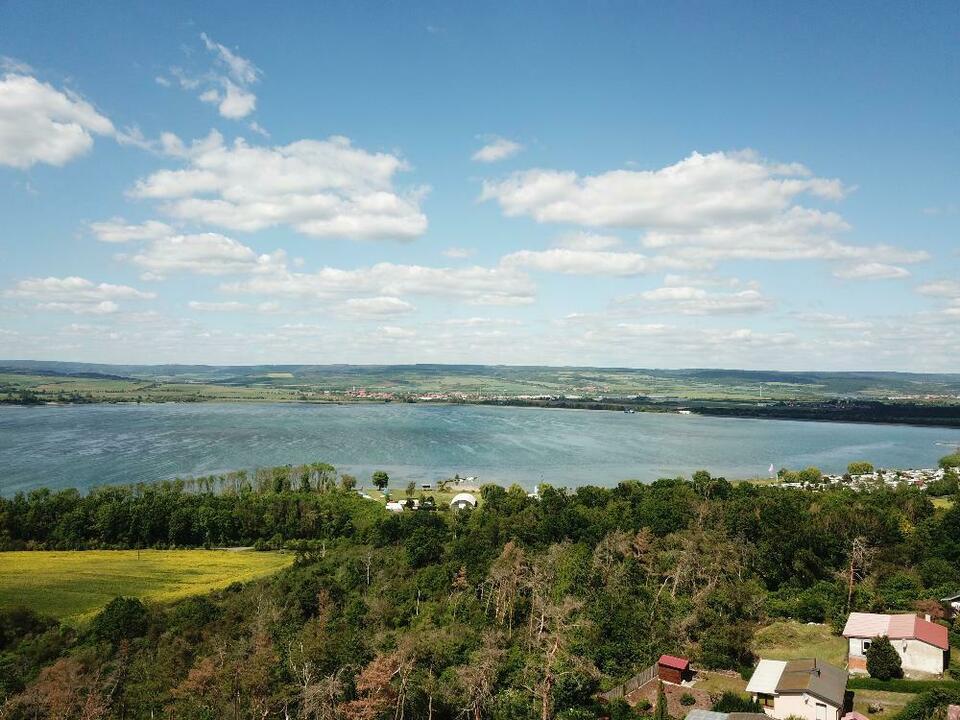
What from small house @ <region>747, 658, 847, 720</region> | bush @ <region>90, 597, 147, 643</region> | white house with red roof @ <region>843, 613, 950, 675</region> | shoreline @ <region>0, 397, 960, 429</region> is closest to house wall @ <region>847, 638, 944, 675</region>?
white house with red roof @ <region>843, 613, 950, 675</region>

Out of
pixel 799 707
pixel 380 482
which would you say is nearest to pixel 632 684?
pixel 799 707

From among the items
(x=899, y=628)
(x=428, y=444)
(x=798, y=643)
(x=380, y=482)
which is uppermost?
(x=899, y=628)

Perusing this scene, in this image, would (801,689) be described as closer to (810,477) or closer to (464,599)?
(464,599)

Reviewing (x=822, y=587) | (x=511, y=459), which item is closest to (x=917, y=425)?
(x=511, y=459)

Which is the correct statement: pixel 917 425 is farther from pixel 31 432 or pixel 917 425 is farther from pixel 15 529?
pixel 31 432

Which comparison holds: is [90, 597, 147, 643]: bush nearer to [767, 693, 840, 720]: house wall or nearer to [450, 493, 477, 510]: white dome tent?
[767, 693, 840, 720]: house wall

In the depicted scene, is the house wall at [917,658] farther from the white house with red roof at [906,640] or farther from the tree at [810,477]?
the tree at [810,477]

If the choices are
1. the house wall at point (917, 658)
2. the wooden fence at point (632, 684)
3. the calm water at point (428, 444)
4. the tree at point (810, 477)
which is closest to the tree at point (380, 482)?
the calm water at point (428, 444)
